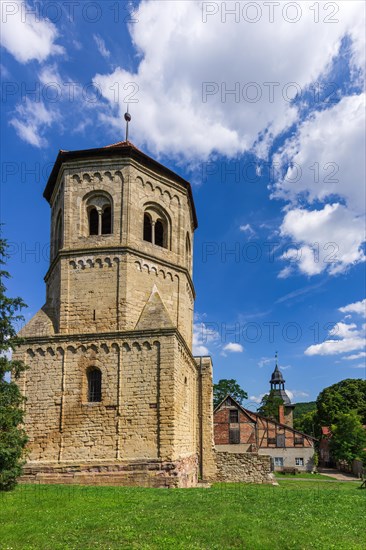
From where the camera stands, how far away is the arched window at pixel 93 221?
1919 centimetres

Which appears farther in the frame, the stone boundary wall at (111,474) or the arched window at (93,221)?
the arched window at (93,221)

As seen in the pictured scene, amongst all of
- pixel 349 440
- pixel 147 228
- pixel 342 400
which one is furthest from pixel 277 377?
pixel 147 228

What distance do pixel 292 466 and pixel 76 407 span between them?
1204 inches

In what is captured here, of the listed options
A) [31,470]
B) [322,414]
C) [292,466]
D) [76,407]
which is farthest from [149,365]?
[322,414]

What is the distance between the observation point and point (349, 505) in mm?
13570

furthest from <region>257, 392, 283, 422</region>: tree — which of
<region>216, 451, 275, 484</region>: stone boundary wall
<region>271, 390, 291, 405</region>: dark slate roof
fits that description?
<region>216, 451, 275, 484</region>: stone boundary wall

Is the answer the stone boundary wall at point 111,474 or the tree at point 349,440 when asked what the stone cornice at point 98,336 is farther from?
the tree at point 349,440

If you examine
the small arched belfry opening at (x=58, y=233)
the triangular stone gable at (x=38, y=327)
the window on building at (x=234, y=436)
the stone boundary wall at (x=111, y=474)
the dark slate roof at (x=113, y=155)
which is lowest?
the window on building at (x=234, y=436)

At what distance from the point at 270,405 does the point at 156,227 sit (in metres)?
48.4

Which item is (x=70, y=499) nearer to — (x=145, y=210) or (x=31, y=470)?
(x=31, y=470)

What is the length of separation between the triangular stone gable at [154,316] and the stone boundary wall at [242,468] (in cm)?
1006

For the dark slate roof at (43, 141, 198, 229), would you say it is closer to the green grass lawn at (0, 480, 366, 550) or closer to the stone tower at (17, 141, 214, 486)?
the stone tower at (17, 141, 214, 486)

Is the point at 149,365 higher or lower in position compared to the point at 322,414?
higher

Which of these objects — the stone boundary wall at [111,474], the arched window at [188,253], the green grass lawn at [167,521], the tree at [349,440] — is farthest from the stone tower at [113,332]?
the tree at [349,440]
